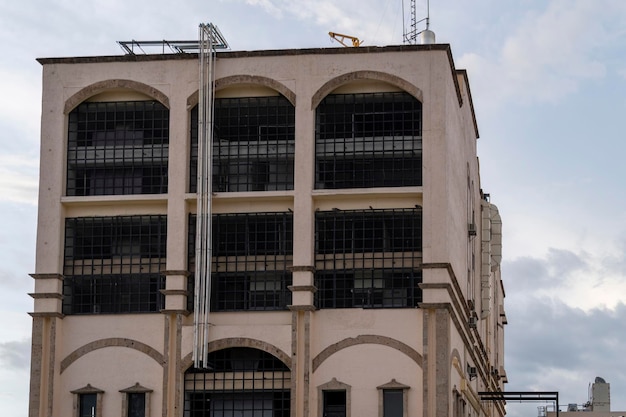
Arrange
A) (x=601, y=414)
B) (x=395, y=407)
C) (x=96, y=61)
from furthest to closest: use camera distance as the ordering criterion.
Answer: (x=601, y=414), (x=96, y=61), (x=395, y=407)

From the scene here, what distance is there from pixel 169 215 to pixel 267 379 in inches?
398

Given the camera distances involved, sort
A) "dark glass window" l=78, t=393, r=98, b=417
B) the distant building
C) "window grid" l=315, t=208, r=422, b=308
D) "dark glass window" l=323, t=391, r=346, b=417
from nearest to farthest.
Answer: "dark glass window" l=323, t=391, r=346, b=417
"window grid" l=315, t=208, r=422, b=308
"dark glass window" l=78, t=393, r=98, b=417
the distant building

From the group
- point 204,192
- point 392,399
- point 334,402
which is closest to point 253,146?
point 204,192

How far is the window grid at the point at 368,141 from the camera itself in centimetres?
6969

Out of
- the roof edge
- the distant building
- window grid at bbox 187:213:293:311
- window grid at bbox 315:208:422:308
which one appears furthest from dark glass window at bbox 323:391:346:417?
the distant building

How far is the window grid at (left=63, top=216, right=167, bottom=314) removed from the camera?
70.9 m

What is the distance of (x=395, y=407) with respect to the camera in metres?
67.2

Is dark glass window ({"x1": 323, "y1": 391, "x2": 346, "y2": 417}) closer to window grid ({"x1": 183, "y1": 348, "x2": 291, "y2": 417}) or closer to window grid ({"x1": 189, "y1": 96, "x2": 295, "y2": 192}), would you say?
window grid ({"x1": 183, "y1": 348, "x2": 291, "y2": 417})

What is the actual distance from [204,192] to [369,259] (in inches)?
368

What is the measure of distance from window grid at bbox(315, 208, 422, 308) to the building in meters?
0.10

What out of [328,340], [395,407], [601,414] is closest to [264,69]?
[328,340]

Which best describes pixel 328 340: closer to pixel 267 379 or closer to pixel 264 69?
pixel 267 379

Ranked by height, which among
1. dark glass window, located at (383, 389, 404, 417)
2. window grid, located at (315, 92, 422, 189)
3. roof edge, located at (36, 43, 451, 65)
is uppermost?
roof edge, located at (36, 43, 451, 65)

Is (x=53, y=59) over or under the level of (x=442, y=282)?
over
